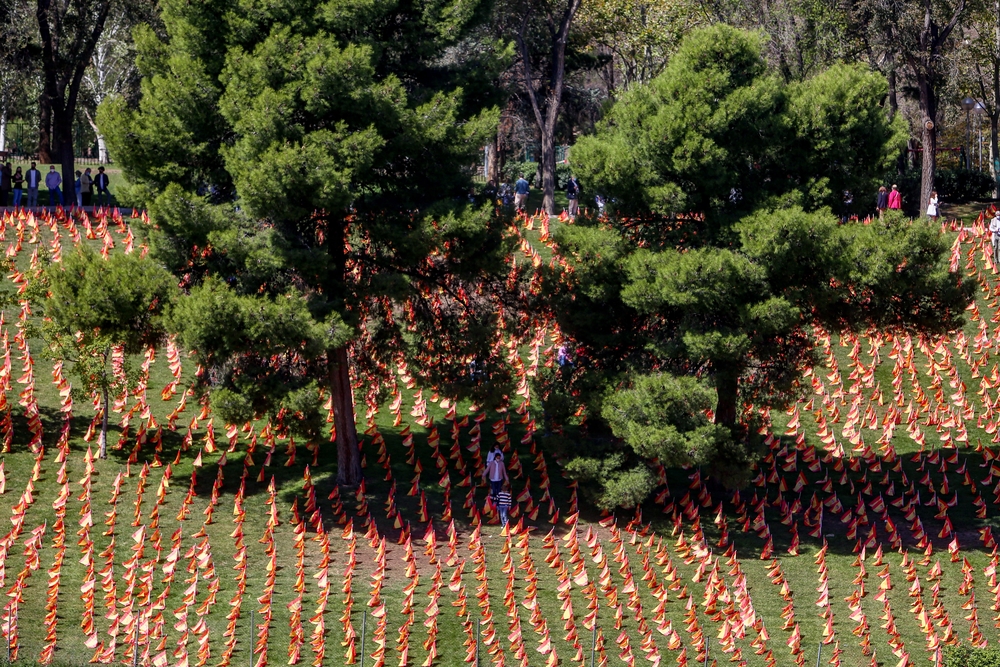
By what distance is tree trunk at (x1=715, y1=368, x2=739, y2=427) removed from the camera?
25.5 m

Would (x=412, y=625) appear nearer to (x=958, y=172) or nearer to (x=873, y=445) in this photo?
(x=873, y=445)

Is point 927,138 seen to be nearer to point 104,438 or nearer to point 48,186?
point 48,186

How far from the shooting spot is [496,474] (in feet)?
82.3

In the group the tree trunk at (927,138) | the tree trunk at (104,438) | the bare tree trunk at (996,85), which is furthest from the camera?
the bare tree trunk at (996,85)

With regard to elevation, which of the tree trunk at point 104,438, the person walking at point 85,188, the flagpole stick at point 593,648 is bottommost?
the flagpole stick at point 593,648

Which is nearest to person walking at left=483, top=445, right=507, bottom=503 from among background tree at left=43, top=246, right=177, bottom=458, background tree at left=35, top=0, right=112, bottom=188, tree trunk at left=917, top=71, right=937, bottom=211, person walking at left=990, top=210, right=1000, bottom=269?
background tree at left=43, top=246, right=177, bottom=458

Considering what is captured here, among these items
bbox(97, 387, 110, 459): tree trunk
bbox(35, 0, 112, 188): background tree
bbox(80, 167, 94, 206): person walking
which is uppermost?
bbox(35, 0, 112, 188): background tree

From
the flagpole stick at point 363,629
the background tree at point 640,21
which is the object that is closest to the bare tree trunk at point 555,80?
the background tree at point 640,21

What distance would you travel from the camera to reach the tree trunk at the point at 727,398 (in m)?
25.5

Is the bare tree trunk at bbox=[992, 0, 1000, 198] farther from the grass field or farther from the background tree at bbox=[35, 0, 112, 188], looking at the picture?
the background tree at bbox=[35, 0, 112, 188]

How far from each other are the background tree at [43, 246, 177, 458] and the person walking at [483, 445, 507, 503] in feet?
20.5

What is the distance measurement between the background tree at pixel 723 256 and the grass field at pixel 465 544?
79.5 inches

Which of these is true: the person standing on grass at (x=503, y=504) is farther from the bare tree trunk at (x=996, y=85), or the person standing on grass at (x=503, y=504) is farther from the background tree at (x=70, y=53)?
the bare tree trunk at (x=996, y=85)

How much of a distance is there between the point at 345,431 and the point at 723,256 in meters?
7.65
